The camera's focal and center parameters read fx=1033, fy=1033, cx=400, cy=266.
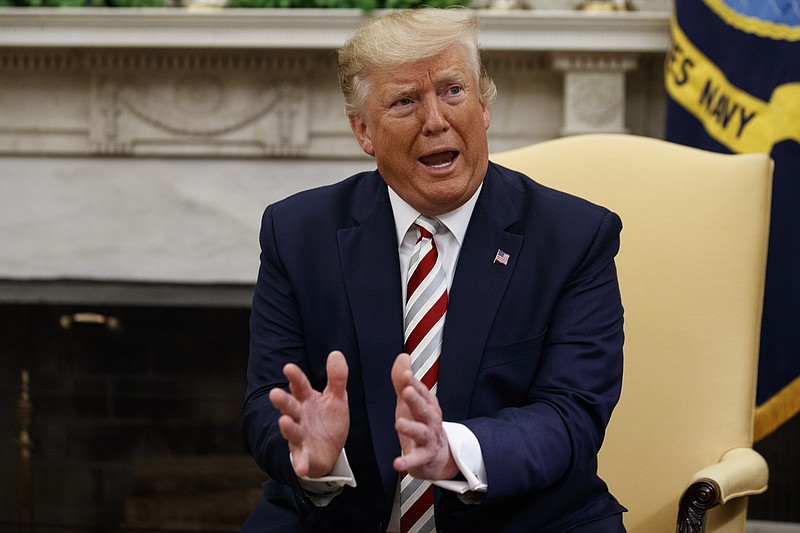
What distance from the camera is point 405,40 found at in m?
1.38

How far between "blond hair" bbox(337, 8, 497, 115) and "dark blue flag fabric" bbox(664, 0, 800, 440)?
1.37m

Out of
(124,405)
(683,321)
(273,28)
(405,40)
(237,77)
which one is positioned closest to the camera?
(405,40)

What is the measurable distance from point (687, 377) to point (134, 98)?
2436 mm

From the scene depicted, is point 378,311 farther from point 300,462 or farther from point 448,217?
point 300,462

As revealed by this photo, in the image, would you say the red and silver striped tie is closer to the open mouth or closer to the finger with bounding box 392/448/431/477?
the open mouth

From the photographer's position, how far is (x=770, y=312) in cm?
255

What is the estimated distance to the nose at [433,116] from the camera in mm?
1402

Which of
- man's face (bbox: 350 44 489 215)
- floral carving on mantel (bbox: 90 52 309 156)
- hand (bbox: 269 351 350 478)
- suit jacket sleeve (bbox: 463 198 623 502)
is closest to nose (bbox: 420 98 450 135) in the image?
man's face (bbox: 350 44 489 215)

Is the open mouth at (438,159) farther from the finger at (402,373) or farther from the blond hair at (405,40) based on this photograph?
the finger at (402,373)

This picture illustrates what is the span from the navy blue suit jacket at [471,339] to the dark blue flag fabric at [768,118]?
3.86 ft

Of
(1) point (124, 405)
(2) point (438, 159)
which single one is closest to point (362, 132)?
(2) point (438, 159)

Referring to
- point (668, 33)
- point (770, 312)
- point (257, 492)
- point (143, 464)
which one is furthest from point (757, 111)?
point (143, 464)

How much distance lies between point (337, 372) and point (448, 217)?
41cm

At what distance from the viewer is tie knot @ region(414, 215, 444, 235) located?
151 cm
